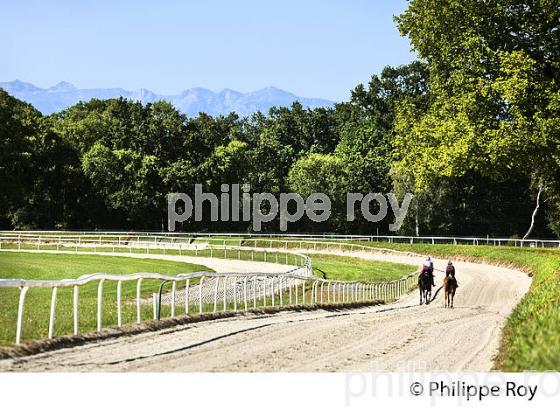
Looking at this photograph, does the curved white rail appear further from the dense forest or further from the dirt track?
the dense forest

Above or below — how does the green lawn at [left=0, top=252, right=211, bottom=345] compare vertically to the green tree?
below

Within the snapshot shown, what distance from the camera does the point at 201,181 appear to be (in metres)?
80.5

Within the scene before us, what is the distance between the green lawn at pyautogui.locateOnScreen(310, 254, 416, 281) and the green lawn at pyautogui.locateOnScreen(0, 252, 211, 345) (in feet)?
23.5

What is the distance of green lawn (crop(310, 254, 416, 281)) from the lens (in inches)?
1710

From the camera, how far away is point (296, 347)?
1477cm

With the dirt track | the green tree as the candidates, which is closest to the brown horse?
the green tree

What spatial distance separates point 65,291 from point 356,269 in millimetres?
21179

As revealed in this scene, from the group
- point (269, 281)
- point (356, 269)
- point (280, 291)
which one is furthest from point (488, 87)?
point (356, 269)

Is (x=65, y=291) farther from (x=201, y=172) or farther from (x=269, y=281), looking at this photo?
(x=201, y=172)

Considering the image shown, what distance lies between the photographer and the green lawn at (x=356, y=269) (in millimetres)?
43438

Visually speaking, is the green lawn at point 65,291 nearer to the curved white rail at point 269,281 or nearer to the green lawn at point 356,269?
the curved white rail at point 269,281

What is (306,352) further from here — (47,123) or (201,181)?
(47,123)

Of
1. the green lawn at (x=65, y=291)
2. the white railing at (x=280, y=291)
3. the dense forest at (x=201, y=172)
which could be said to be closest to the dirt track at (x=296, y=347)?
the green lawn at (x=65, y=291)

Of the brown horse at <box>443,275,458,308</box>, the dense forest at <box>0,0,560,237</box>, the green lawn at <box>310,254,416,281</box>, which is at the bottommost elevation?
the green lawn at <box>310,254,416,281</box>
